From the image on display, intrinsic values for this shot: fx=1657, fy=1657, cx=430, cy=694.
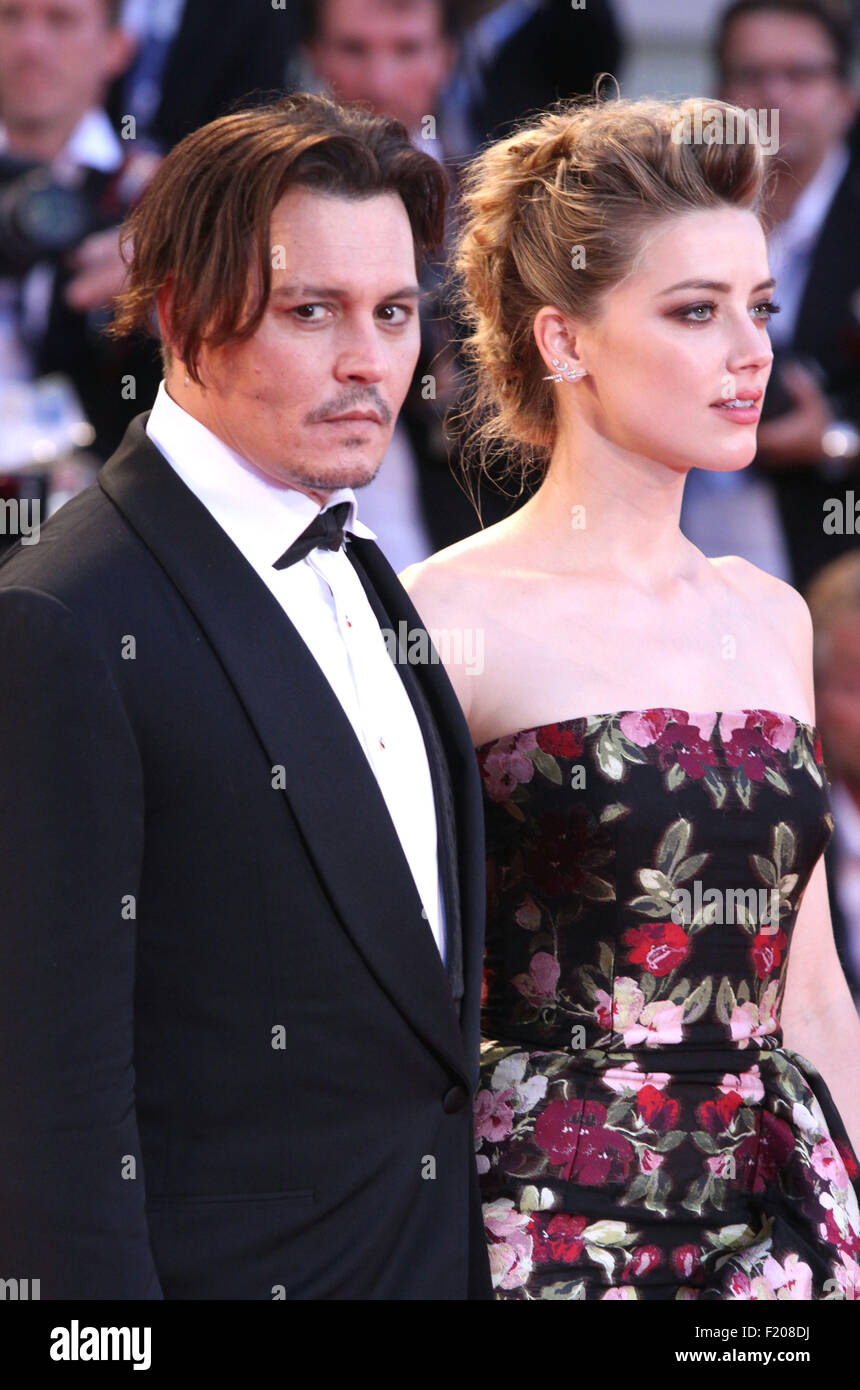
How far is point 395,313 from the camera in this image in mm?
1560

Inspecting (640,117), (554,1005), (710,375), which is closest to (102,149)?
(640,117)

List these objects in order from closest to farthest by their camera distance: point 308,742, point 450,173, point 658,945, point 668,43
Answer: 1. point 308,742
2. point 658,945
3. point 450,173
4. point 668,43

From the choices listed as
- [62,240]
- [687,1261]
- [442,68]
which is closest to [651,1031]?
[687,1261]

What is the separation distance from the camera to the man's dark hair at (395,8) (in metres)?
3.44

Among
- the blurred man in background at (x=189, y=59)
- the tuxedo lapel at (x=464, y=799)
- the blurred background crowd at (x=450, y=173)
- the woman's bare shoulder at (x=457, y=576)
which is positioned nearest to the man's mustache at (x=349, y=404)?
the tuxedo lapel at (x=464, y=799)

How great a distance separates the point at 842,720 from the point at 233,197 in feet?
8.37

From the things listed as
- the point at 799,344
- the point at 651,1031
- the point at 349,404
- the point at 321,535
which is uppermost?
the point at 799,344

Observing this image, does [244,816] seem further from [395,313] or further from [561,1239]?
[561,1239]

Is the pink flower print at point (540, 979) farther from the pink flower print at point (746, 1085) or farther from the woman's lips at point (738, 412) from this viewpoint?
the woman's lips at point (738, 412)

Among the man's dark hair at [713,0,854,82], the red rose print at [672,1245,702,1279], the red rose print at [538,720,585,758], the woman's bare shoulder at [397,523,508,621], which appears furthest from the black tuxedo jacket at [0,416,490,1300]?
the man's dark hair at [713,0,854,82]

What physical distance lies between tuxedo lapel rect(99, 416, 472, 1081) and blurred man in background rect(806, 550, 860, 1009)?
2.31 meters

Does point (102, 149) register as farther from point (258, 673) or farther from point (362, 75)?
point (258, 673)

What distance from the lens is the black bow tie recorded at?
1.51 meters

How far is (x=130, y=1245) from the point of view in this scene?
130 centimetres
